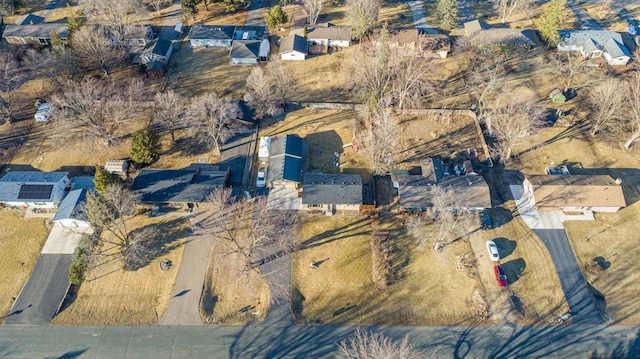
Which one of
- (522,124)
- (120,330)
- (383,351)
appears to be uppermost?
(522,124)

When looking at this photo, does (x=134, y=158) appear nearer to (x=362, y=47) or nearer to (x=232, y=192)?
(x=232, y=192)

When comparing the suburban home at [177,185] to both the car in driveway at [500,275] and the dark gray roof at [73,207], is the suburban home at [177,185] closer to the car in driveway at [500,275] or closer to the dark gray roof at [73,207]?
the dark gray roof at [73,207]

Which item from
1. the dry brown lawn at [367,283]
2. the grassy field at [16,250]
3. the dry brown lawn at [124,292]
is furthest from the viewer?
the grassy field at [16,250]

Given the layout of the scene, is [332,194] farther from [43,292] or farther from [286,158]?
[43,292]

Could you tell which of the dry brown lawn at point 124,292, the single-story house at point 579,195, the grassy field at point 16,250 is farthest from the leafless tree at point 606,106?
the grassy field at point 16,250

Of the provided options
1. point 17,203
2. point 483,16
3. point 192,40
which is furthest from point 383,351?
point 483,16

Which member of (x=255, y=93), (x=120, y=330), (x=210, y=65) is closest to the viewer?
(x=120, y=330)

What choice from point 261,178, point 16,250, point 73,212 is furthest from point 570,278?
point 16,250
